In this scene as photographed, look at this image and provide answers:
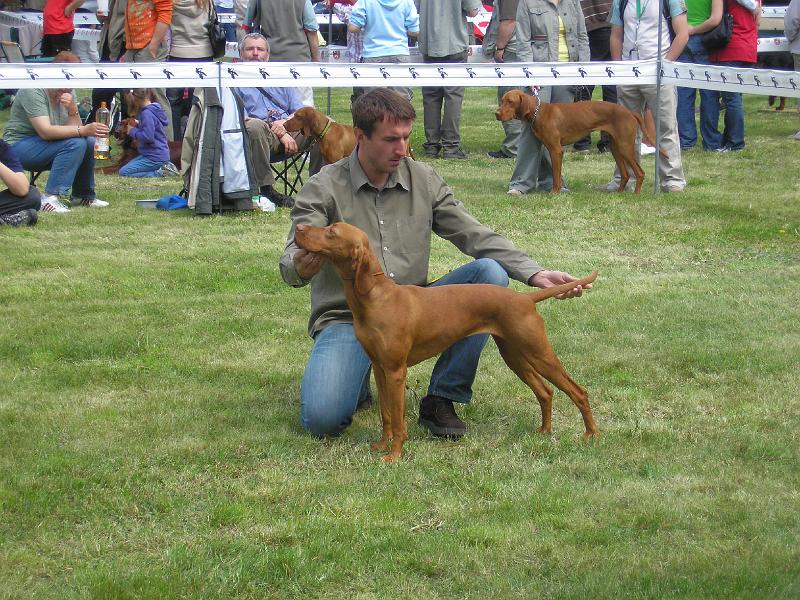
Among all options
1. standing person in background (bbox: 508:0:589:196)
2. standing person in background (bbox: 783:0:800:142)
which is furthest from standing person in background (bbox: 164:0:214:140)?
standing person in background (bbox: 783:0:800:142)

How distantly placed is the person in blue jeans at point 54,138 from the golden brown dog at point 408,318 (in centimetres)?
620

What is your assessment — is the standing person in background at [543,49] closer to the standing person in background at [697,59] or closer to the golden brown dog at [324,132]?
the standing person in background at [697,59]

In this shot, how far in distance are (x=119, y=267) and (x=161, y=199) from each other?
2381 mm

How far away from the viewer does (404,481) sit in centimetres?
417

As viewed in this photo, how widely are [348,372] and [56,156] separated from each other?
616cm

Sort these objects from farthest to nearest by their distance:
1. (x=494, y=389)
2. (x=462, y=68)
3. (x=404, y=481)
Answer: (x=462, y=68), (x=494, y=389), (x=404, y=481)

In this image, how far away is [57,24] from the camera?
14.0 meters

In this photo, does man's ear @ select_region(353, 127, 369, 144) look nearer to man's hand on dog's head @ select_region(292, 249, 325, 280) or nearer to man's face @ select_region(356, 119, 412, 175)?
man's face @ select_region(356, 119, 412, 175)

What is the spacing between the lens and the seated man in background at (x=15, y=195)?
28.2 ft

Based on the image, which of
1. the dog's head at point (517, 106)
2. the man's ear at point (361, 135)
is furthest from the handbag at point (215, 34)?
the man's ear at point (361, 135)

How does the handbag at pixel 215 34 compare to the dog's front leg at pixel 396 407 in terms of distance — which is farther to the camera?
the handbag at pixel 215 34

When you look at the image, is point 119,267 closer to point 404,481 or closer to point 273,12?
point 404,481

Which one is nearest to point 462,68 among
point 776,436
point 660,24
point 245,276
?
point 660,24

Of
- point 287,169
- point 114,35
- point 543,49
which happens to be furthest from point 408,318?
point 114,35
